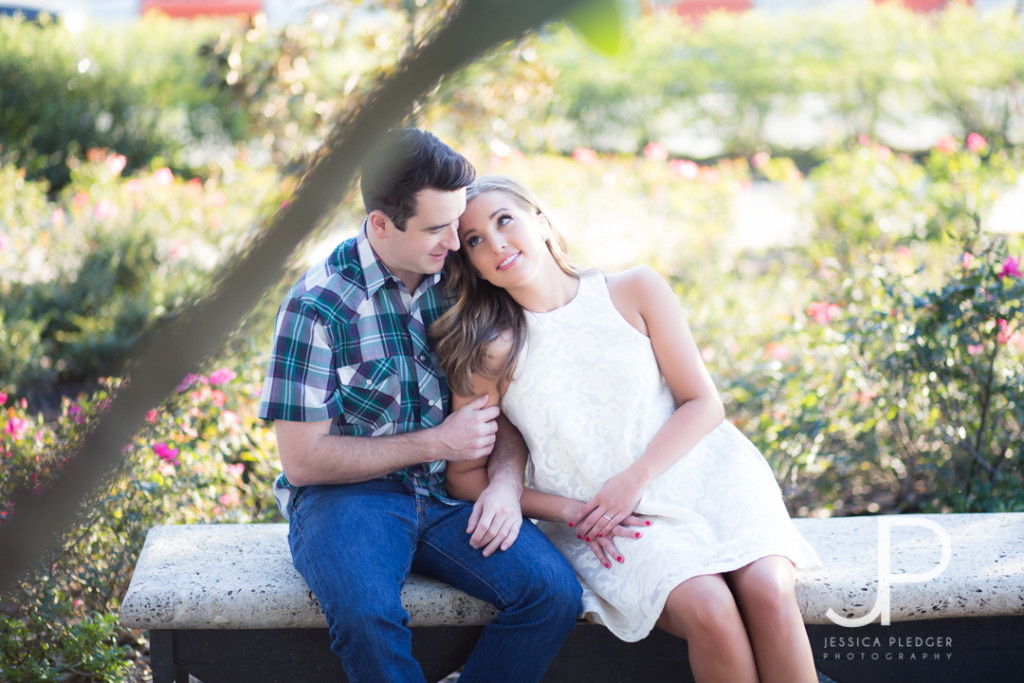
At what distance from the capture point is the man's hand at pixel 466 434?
231cm

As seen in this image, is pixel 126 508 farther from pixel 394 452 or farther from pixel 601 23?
pixel 601 23

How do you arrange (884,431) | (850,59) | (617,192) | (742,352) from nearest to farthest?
(884,431) < (742,352) < (617,192) < (850,59)

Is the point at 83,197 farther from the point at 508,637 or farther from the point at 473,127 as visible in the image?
the point at 508,637

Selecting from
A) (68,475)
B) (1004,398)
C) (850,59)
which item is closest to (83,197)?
(1004,398)

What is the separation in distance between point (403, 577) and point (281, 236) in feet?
5.86

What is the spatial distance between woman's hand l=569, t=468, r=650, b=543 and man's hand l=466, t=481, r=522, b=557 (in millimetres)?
164

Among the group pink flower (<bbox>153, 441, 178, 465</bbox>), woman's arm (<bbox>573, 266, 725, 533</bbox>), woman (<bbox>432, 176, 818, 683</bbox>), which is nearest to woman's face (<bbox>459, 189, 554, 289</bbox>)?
woman (<bbox>432, 176, 818, 683</bbox>)

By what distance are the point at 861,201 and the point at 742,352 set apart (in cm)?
231

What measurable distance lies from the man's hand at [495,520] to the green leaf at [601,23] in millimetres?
1855

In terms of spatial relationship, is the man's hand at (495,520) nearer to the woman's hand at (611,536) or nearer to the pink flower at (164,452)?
the woman's hand at (611,536)

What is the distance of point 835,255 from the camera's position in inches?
214

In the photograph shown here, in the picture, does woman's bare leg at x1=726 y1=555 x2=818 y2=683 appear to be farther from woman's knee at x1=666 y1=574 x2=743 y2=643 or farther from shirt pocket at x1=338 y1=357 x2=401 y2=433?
shirt pocket at x1=338 y1=357 x2=401 y2=433

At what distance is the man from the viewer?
212 cm

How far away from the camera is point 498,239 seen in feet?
7.90
